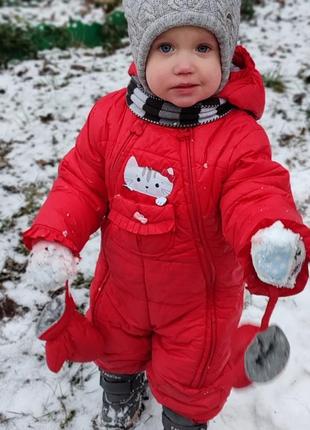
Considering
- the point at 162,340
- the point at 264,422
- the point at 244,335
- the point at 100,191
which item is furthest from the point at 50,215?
the point at 264,422

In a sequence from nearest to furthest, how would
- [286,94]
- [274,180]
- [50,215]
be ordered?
[274,180] → [50,215] → [286,94]

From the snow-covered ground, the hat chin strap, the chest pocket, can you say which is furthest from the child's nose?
the snow-covered ground

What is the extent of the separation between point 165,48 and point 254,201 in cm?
51

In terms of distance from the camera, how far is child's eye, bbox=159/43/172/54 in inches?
64.3

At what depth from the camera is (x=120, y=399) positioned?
2266mm

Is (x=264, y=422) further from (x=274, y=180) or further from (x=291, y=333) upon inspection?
(x=274, y=180)

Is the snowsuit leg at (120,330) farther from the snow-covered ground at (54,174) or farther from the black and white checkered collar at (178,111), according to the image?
the black and white checkered collar at (178,111)

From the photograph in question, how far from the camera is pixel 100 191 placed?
1.90 metres

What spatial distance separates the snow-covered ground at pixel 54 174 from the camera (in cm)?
238

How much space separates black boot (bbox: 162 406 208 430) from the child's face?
1103mm

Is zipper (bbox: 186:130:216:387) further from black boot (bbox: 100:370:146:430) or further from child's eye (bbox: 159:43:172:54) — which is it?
black boot (bbox: 100:370:146:430)

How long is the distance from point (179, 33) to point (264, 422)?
5.09 ft

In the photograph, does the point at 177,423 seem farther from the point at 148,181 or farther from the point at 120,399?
the point at 148,181

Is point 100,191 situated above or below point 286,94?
above
